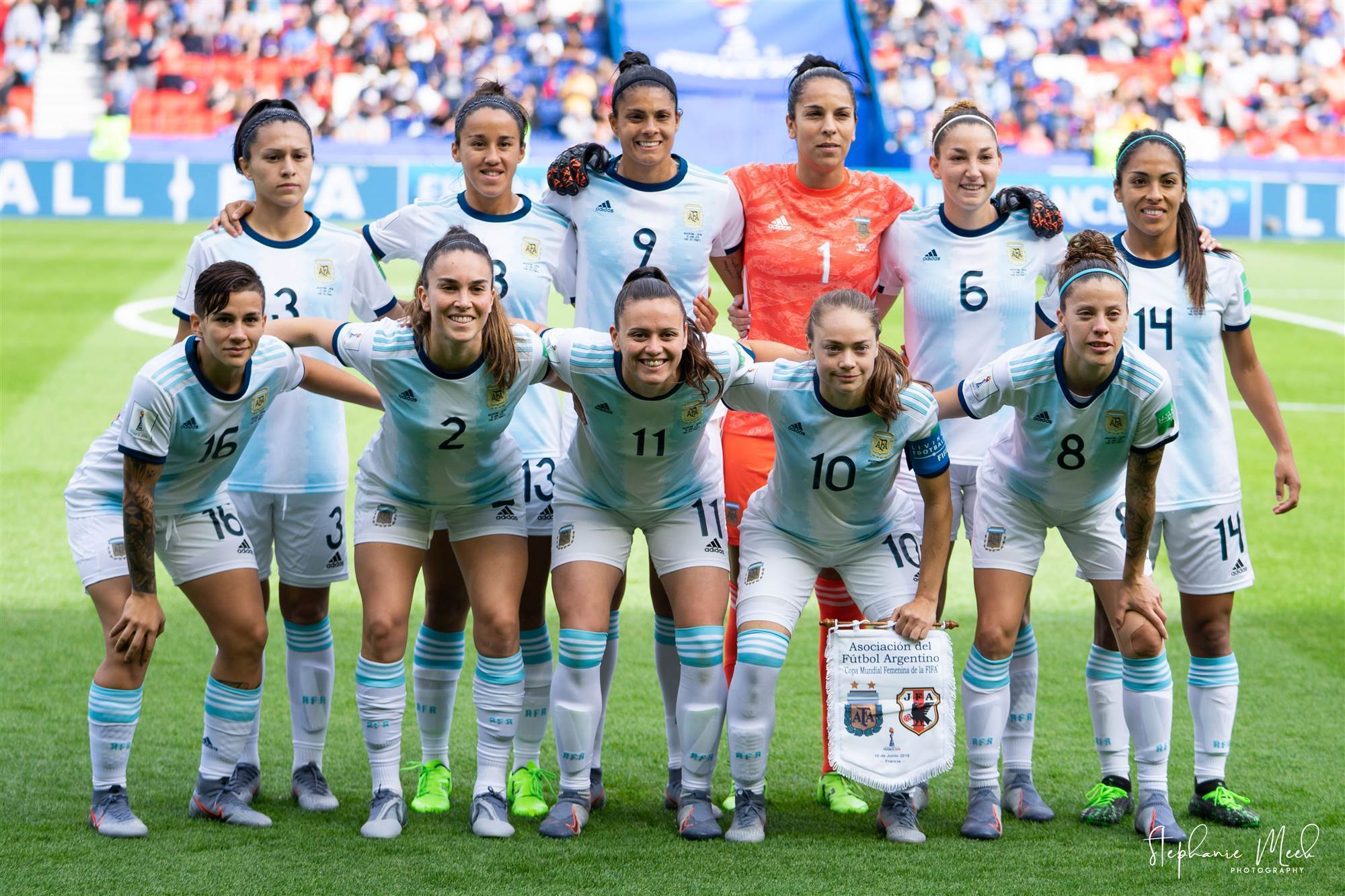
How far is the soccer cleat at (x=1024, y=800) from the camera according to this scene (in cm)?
468

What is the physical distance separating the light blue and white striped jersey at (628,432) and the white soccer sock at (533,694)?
557 millimetres

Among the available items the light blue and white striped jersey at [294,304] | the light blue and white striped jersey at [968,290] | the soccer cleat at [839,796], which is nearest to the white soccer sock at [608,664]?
the soccer cleat at [839,796]

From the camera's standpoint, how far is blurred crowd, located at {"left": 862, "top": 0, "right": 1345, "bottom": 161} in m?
25.9

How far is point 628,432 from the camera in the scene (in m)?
4.50

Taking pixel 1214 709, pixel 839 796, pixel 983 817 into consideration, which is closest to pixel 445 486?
pixel 839 796

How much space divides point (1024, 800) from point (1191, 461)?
1206 millimetres

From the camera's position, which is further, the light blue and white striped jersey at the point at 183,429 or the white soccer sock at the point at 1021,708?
the white soccer sock at the point at 1021,708

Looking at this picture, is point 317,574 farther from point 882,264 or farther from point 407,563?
point 882,264

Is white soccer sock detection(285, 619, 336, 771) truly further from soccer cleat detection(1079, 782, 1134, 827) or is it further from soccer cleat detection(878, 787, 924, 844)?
soccer cleat detection(1079, 782, 1134, 827)

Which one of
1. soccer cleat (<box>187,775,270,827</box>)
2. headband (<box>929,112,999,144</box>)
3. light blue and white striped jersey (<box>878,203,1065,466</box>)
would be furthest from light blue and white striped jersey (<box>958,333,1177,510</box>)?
soccer cleat (<box>187,775,270,827</box>)

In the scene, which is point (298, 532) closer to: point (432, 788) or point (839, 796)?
point (432, 788)

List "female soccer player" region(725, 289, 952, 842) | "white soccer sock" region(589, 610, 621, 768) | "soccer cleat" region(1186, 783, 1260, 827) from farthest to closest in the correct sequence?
"white soccer sock" region(589, 610, 621, 768)
"soccer cleat" region(1186, 783, 1260, 827)
"female soccer player" region(725, 289, 952, 842)

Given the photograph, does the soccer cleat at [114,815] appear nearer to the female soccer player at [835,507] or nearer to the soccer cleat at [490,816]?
the soccer cleat at [490,816]

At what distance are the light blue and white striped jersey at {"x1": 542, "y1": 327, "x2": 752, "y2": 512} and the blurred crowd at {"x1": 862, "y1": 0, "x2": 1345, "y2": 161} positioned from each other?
68.8 feet
